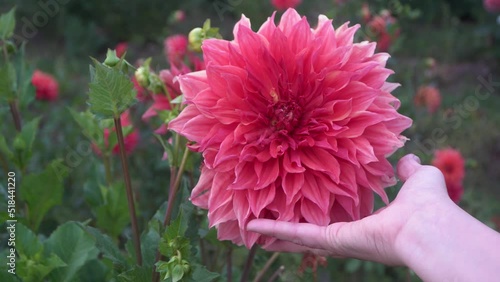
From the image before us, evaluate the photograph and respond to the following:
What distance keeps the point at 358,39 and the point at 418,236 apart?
173cm

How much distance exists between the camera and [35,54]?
5.49 meters

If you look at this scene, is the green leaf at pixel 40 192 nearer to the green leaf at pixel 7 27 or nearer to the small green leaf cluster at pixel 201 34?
the green leaf at pixel 7 27

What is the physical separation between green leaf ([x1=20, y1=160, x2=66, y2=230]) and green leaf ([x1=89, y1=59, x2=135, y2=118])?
44 centimetres

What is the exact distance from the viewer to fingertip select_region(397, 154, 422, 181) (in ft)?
3.15

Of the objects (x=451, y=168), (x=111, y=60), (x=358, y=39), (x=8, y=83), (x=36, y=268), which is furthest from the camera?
(x=358, y=39)

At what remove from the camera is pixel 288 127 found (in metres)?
0.93

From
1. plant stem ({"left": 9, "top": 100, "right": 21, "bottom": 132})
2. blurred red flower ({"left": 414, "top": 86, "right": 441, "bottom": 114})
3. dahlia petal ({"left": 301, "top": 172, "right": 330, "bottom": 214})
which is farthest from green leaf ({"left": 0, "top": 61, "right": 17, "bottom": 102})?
blurred red flower ({"left": 414, "top": 86, "right": 441, "bottom": 114})

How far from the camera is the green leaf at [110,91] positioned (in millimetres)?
912

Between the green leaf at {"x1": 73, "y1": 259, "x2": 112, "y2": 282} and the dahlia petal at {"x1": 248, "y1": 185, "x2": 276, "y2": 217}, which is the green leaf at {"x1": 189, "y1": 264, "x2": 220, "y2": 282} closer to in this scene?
the dahlia petal at {"x1": 248, "y1": 185, "x2": 276, "y2": 217}

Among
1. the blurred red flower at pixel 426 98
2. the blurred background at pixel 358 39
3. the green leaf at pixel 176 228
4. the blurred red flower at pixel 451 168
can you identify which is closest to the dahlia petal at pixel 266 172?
the green leaf at pixel 176 228

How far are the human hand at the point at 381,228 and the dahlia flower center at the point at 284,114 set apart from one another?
164mm

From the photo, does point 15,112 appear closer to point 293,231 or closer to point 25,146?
point 25,146

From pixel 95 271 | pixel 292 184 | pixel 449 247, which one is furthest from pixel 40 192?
pixel 449 247

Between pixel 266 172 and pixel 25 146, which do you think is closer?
pixel 266 172
